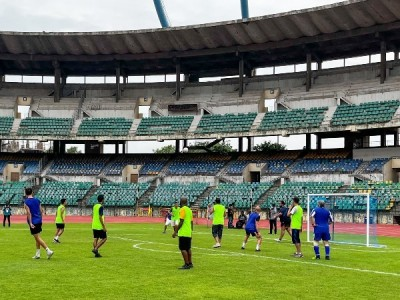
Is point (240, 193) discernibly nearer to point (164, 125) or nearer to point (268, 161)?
point (268, 161)

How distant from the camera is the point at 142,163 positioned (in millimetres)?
64562

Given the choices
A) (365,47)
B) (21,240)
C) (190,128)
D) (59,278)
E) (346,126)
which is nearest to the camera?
(59,278)

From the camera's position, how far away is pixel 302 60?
207 feet

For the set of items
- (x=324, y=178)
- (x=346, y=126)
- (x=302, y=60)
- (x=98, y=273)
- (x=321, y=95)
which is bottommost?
(x=98, y=273)

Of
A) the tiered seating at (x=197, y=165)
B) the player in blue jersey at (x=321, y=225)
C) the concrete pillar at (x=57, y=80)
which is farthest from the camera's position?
the concrete pillar at (x=57, y=80)

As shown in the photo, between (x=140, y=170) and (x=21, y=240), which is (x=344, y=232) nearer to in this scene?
(x=21, y=240)

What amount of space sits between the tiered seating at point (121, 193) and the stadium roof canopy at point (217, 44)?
49.5 ft

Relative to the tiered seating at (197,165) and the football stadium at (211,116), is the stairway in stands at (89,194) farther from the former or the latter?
the tiered seating at (197,165)

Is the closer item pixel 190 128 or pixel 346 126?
pixel 346 126

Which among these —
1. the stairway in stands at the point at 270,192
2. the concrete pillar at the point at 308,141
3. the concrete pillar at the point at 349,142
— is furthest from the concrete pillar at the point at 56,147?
the concrete pillar at the point at 349,142

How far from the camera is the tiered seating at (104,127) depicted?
209ft

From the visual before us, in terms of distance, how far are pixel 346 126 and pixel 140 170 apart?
22.8 meters

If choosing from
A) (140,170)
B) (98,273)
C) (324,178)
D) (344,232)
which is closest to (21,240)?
(98,273)

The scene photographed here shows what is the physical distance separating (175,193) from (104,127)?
13452 mm
